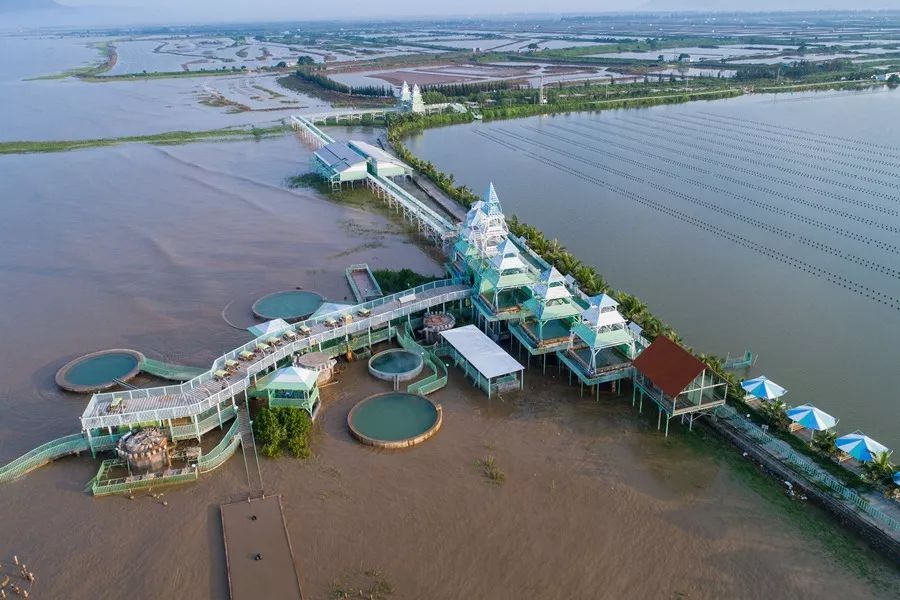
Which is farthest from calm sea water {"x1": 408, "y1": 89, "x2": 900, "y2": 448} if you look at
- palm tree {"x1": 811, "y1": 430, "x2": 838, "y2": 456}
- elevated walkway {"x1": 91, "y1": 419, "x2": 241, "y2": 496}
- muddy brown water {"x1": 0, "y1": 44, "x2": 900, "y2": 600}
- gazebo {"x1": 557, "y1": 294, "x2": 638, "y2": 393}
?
elevated walkway {"x1": 91, "y1": 419, "x2": 241, "y2": 496}

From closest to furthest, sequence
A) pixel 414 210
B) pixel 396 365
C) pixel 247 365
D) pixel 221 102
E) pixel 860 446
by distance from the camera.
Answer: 1. pixel 860 446
2. pixel 247 365
3. pixel 396 365
4. pixel 414 210
5. pixel 221 102

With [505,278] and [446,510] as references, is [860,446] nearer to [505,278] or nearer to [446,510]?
[446,510]

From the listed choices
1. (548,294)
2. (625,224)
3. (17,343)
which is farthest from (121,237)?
(625,224)

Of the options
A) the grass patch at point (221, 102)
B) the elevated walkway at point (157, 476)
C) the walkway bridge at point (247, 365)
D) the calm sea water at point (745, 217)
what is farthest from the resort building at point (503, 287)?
the grass patch at point (221, 102)

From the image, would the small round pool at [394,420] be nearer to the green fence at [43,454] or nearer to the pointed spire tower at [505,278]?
the pointed spire tower at [505,278]

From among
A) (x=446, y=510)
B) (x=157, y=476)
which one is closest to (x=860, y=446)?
(x=446, y=510)

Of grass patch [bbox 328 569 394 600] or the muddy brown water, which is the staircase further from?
grass patch [bbox 328 569 394 600]
